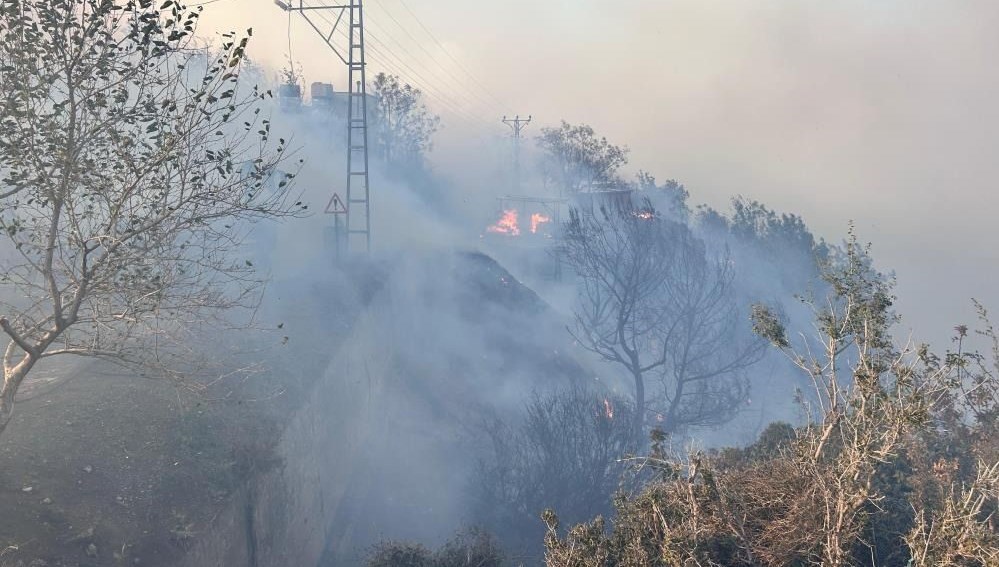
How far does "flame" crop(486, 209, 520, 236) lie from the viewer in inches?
2349

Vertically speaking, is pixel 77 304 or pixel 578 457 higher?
pixel 77 304

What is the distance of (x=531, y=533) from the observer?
1916 centimetres

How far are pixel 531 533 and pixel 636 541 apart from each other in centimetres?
1249

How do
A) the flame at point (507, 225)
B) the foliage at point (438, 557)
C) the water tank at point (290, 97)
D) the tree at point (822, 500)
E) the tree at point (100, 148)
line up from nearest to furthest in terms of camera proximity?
the tree at point (822, 500) < the tree at point (100, 148) < the foliage at point (438, 557) < the water tank at point (290, 97) < the flame at point (507, 225)

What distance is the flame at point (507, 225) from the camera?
59656 mm

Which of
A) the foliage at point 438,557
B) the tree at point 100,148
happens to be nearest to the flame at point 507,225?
the foliage at point 438,557

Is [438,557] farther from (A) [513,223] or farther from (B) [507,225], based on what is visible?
(A) [513,223]

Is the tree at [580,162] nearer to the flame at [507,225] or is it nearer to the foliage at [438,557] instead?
the flame at [507,225]

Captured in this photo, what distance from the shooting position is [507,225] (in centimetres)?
6022

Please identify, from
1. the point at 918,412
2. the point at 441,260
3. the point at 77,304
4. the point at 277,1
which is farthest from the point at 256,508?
the point at 441,260

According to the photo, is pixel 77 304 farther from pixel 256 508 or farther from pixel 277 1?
pixel 277 1

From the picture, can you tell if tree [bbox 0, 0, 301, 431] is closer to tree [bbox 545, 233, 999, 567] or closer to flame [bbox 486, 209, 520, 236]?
tree [bbox 545, 233, 999, 567]

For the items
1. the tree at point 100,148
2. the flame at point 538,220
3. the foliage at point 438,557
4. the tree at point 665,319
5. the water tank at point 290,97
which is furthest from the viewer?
the flame at point 538,220

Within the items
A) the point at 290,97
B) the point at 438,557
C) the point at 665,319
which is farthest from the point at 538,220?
the point at 438,557
